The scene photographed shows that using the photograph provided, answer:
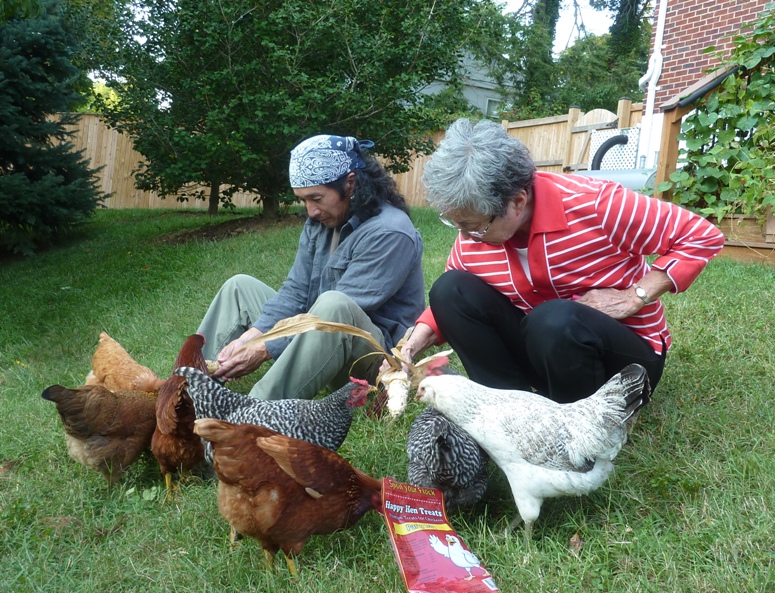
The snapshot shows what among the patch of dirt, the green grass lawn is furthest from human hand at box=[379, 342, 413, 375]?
the patch of dirt

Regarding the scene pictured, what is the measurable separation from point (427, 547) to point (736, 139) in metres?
5.45

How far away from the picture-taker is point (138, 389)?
3.48m

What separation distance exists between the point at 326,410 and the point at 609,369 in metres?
1.14

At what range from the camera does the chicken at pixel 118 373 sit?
350 centimetres

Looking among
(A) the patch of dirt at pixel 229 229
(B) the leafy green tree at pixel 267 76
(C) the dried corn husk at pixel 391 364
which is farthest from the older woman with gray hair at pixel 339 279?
(A) the patch of dirt at pixel 229 229

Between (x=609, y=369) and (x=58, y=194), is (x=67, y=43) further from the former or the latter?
(x=609, y=369)

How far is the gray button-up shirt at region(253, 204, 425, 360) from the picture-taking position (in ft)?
10.5

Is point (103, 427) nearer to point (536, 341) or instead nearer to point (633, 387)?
point (536, 341)

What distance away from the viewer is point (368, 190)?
131 inches

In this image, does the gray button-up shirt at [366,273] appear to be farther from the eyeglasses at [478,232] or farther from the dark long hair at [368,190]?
the eyeglasses at [478,232]

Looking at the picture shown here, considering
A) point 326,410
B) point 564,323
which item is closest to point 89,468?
point 326,410

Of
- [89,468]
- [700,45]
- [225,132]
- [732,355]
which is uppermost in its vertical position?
[700,45]

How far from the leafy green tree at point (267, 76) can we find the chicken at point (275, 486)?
629 centimetres

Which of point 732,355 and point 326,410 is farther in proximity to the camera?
point 732,355
